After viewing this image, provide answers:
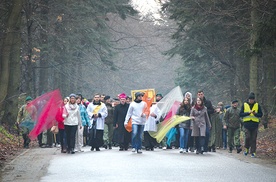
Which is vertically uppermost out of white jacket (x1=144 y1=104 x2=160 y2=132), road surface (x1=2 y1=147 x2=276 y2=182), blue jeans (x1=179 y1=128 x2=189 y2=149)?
white jacket (x1=144 y1=104 x2=160 y2=132)

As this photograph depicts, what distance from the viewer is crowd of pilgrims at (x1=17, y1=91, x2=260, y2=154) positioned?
2325 cm

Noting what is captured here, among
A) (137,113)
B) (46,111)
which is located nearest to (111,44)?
(46,111)

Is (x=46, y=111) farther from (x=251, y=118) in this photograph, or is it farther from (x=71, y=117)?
(x=251, y=118)

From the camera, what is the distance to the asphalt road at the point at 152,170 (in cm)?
1413

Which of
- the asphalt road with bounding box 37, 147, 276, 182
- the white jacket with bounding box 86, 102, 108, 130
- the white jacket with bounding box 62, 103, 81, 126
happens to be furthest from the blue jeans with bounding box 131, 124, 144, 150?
the asphalt road with bounding box 37, 147, 276, 182

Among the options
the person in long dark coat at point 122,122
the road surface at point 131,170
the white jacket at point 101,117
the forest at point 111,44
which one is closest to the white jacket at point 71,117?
the white jacket at point 101,117

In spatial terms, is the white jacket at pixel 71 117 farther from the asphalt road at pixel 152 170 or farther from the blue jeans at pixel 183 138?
the asphalt road at pixel 152 170

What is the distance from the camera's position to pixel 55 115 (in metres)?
23.4

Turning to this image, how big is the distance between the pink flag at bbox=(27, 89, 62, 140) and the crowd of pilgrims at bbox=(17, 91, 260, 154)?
0.32 metres

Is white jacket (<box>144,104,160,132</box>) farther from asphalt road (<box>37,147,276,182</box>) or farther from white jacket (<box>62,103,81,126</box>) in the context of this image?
asphalt road (<box>37,147,276,182</box>)

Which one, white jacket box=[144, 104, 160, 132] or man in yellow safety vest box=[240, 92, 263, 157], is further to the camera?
white jacket box=[144, 104, 160, 132]

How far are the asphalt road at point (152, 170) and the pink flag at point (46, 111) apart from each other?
4270 mm

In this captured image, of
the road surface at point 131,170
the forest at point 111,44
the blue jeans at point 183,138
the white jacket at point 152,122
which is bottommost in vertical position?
the road surface at point 131,170

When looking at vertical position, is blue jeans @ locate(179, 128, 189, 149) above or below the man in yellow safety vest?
below
